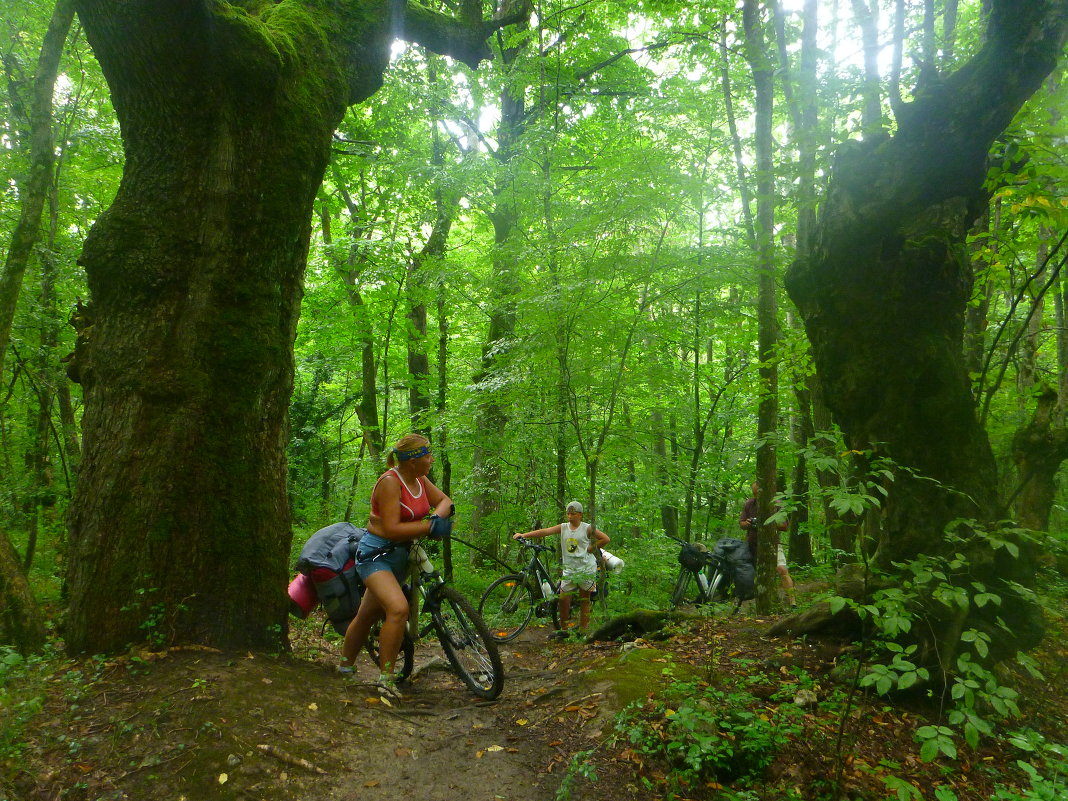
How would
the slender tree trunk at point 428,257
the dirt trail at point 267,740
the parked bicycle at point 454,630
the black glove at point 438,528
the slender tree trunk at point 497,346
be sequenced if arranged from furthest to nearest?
1. the slender tree trunk at point 428,257
2. the slender tree trunk at point 497,346
3. the parked bicycle at point 454,630
4. the black glove at point 438,528
5. the dirt trail at point 267,740

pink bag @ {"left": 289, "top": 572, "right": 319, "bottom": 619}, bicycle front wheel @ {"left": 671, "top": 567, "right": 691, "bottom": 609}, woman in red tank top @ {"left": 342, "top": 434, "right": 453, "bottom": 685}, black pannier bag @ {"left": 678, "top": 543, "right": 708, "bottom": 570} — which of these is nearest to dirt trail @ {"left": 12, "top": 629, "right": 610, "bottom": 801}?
woman in red tank top @ {"left": 342, "top": 434, "right": 453, "bottom": 685}

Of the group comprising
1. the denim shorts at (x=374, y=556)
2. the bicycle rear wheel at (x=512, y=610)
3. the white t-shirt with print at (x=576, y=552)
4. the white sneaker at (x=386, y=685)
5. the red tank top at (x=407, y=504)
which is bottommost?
the bicycle rear wheel at (x=512, y=610)

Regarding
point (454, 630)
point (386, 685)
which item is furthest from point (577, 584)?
point (386, 685)

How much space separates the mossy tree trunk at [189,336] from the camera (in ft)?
11.6

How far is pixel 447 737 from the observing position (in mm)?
3840

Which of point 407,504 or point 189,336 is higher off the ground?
point 189,336

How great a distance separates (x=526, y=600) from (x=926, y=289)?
20.7 feet

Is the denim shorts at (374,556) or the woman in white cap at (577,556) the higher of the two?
the denim shorts at (374,556)

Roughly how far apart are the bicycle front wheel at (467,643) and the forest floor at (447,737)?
0.64 feet

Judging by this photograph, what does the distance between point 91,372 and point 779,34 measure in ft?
27.3

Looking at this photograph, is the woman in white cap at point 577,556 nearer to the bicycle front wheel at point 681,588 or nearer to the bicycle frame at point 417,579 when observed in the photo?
the bicycle front wheel at point 681,588

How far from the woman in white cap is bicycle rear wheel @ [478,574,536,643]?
1.94 ft

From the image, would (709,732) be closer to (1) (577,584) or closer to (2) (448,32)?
(1) (577,584)

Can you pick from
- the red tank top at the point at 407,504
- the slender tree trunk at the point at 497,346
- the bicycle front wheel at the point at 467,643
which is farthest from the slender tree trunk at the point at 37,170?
the slender tree trunk at the point at 497,346
